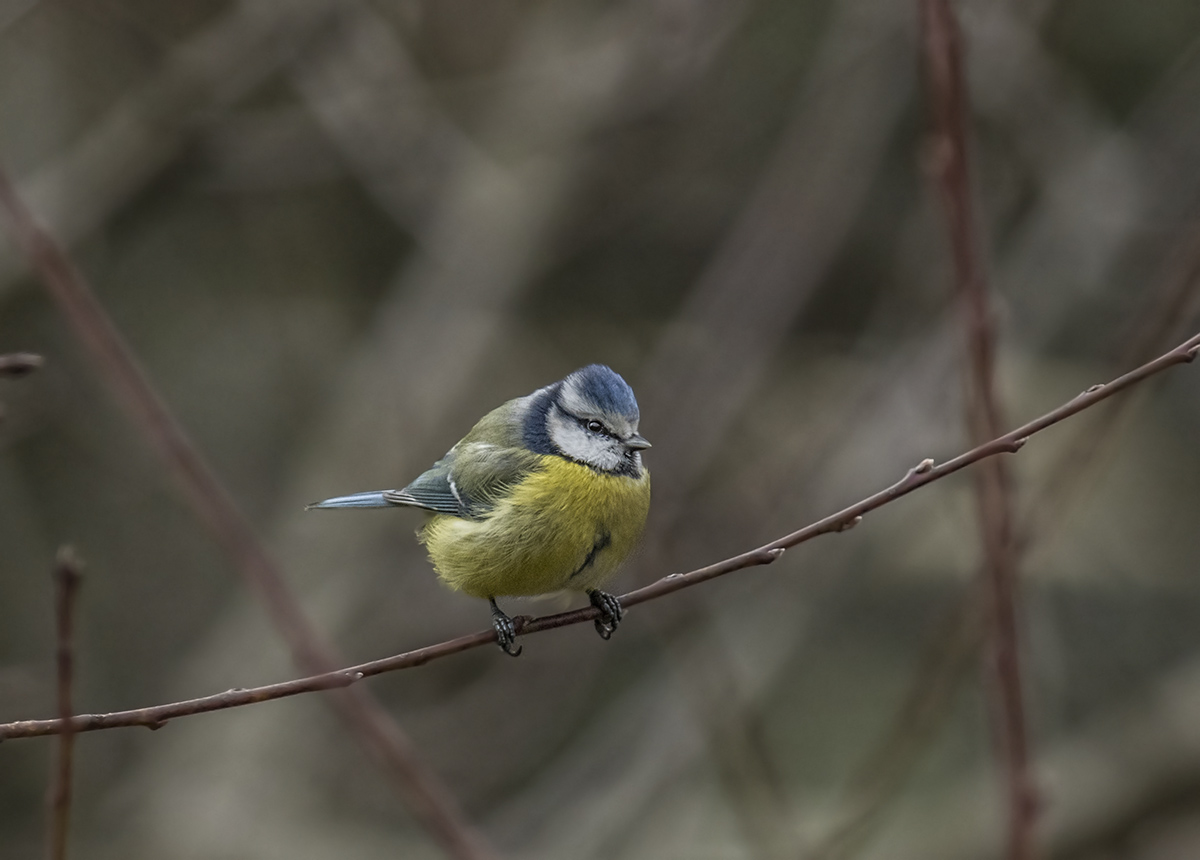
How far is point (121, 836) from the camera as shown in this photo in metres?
5.70

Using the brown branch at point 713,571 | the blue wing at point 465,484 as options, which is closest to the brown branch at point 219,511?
the brown branch at point 713,571

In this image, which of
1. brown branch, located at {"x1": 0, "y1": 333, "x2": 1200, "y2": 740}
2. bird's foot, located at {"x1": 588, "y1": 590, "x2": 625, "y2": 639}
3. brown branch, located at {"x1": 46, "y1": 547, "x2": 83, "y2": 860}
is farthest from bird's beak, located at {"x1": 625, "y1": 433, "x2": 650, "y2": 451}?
brown branch, located at {"x1": 46, "y1": 547, "x2": 83, "y2": 860}

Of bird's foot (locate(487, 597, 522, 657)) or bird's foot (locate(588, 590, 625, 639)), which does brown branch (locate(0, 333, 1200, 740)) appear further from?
bird's foot (locate(588, 590, 625, 639))

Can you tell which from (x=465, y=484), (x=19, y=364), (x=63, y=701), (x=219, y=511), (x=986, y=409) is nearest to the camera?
(x=63, y=701)

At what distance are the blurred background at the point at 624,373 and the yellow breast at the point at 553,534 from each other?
1119mm

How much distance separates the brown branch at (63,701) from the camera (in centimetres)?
119

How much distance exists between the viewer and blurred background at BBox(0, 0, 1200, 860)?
477cm

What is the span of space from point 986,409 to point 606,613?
49.5 inches

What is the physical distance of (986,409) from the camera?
1602 millimetres

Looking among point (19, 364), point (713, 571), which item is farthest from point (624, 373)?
point (19, 364)

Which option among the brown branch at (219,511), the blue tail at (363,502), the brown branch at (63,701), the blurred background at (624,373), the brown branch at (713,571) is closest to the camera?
the brown branch at (63,701)

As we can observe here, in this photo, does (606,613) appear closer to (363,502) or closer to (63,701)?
(363,502)

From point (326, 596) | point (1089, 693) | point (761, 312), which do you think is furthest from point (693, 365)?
point (1089, 693)

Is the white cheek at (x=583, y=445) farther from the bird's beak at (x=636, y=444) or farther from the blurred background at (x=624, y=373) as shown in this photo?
the blurred background at (x=624, y=373)
